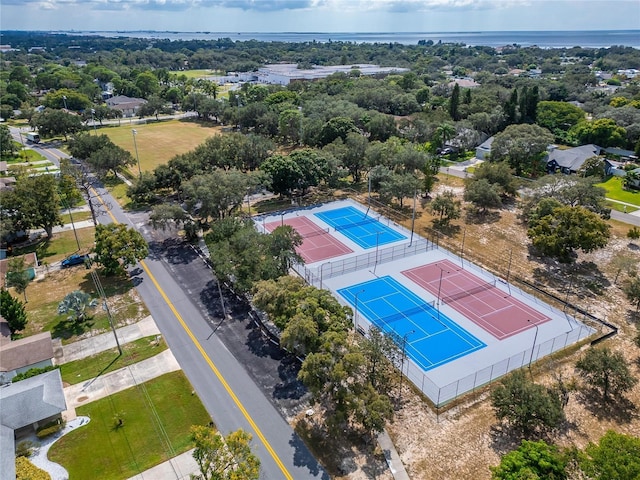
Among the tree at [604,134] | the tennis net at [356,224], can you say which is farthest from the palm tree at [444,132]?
the tennis net at [356,224]

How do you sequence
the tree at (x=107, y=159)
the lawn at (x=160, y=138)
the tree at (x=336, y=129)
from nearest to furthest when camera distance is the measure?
the tree at (x=107, y=159)
the tree at (x=336, y=129)
the lawn at (x=160, y=138)

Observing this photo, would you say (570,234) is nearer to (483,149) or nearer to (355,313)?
(355,313)

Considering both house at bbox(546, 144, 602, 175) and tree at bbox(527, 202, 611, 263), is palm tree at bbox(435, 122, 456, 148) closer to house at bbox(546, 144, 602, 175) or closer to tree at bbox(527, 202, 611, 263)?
house at bbox(546, 144, 602, 175)

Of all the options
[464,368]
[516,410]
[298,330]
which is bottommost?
[464,368]

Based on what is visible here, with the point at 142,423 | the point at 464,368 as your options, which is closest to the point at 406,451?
→ the point at 464,368

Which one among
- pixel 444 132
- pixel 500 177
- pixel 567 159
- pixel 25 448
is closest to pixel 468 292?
pixel 500 177

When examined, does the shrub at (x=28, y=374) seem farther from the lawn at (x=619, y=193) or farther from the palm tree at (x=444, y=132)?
the palm tree at (x=444, y=132)

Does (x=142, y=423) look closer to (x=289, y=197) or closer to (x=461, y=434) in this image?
(x=461, y=434)
